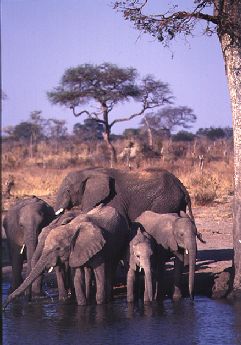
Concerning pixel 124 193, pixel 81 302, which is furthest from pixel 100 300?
pixel 124 193

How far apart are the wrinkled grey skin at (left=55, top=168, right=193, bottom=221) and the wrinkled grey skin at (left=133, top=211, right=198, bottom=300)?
78.7 inches

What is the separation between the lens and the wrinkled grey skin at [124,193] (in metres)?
12.9

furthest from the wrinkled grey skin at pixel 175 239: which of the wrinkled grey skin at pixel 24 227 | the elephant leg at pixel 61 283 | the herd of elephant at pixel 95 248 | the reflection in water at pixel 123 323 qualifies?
the wrinkled grey skin at pixel 24 227

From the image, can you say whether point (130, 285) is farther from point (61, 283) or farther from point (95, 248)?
point (61, 283)

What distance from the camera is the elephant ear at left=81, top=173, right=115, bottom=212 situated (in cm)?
1281

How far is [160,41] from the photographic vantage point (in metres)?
10.2

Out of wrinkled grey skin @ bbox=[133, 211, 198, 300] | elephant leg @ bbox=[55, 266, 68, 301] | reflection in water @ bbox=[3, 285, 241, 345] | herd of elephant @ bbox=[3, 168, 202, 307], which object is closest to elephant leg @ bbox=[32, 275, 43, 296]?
herd of elephant @ bbox=[3, 168, 202, 307]

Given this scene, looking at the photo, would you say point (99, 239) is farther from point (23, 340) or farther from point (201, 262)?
point (201, 262)

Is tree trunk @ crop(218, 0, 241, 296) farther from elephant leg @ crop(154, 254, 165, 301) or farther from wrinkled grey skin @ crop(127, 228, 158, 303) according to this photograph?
wrinkled grey skin @ crop(127, 228, 158, 303)

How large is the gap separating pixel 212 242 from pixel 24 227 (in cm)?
479

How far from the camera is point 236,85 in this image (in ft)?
33.0

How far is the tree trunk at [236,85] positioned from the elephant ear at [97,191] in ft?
9.94

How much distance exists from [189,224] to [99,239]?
1259 mm

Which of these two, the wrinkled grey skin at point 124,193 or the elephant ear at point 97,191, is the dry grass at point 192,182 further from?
the elephant ear at point 97,191
